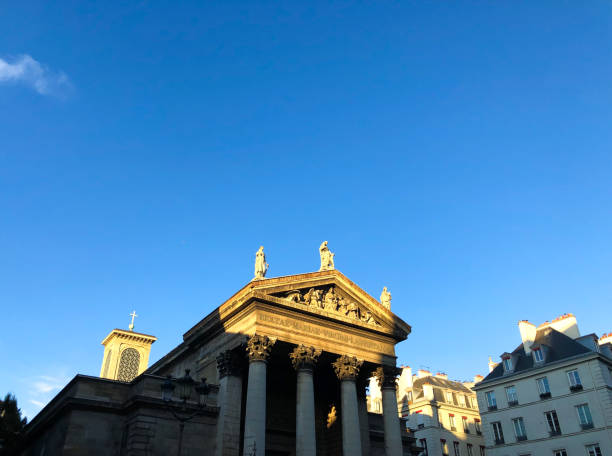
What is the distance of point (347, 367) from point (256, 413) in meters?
6.42

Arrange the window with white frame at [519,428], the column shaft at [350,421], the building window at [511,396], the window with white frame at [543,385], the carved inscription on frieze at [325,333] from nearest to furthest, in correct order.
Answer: the column shaft at [350,421]
the carved inscription on frieze at [325,333]
the window with white frame at [543,385]
the window with white frame at [519,428]
the building window at [511,396]

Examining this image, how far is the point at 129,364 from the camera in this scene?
47.8m

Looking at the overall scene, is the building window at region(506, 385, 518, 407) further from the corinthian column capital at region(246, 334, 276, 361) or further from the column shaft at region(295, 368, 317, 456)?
the corinthian column capital at region(246, 334, 276, 361)

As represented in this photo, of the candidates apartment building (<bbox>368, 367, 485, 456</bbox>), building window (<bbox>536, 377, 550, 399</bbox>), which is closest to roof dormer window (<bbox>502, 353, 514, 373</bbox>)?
building window (<bbox>536, 377, 550, 399</bbox>)

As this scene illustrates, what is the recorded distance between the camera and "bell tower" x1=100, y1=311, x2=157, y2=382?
46.6 metres

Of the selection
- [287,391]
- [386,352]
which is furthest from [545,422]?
[287,391]

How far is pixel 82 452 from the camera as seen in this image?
24.1m

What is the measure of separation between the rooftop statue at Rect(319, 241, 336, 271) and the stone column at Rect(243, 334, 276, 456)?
20.8 feet

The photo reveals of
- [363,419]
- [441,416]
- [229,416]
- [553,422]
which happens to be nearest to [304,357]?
[229,416]

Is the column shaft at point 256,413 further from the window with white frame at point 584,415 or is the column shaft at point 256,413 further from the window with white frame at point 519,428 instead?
the window with white frame at point 519,428

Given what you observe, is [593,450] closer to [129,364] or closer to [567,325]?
[567,325]

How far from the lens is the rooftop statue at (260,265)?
27639 millimetres

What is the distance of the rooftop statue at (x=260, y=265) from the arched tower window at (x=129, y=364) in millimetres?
25259

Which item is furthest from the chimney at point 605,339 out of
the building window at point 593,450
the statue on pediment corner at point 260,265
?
the statue on pediment corner at point 260,265
